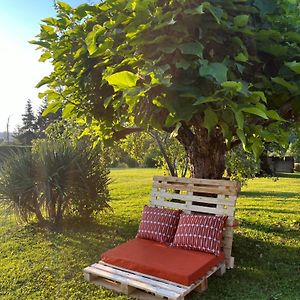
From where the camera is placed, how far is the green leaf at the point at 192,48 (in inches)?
90.9

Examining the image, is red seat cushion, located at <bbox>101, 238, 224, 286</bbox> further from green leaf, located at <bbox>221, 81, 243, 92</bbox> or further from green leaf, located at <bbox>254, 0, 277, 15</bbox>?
green leaf, located at <bbox>254, 0, 277, 15</bbox>

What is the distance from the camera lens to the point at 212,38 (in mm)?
2605

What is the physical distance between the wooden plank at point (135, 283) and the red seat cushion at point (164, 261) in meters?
0.16

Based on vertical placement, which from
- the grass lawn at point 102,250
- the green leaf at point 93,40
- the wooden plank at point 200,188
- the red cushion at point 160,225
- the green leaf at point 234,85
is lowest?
the grass lawn at point 102,250

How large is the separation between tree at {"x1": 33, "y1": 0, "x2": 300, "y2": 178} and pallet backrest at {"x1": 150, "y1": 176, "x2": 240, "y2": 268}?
0.90m

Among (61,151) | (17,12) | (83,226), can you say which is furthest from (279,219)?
(17,12)

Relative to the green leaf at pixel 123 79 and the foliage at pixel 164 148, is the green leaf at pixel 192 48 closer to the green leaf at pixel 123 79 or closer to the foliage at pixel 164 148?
the green leaf at pixel 123 79

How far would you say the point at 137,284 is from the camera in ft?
9.80

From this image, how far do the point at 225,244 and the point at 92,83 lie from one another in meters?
2.32

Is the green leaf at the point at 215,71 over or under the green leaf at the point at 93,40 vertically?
under

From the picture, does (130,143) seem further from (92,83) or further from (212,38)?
(212,38)

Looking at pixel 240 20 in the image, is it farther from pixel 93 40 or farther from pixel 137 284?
pixel 137 284

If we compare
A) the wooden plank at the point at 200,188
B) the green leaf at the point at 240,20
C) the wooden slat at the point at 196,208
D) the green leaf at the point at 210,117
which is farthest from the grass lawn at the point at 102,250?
the green leaf at the point at 240,20

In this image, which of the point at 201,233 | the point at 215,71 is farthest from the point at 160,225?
the point at 215,71
